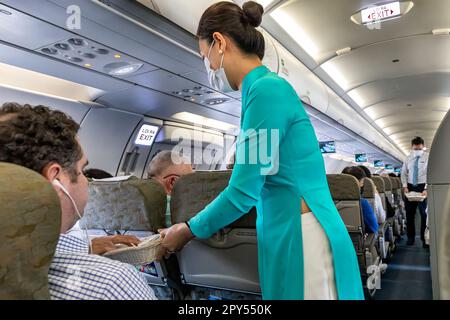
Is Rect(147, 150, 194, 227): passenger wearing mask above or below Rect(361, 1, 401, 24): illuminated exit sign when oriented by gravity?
below

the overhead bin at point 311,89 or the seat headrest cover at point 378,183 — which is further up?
the overhead bin at point 311,89

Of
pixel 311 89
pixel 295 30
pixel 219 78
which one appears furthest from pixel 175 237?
pixel 311 89

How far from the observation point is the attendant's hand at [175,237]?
4.98ft

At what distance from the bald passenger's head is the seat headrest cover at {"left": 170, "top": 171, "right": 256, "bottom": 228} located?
3.79ft

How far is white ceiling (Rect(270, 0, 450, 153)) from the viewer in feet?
15.3

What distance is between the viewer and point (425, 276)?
5.21 m

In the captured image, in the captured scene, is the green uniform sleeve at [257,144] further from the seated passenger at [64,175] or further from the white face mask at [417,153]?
the white face mask at [417,153]

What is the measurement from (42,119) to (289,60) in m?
4.22

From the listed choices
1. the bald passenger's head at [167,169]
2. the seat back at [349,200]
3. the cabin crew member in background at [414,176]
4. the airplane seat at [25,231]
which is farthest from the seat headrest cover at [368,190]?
the airplane seat at [25,231]

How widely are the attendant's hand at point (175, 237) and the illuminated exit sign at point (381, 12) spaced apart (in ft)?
14.0

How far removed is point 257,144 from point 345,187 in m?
1.66

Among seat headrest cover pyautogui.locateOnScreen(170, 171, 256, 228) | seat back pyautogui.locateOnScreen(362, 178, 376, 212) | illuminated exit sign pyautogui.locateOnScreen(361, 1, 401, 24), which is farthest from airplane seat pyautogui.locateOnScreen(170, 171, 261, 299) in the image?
illuminated exit sign pyautogui.locateOnScreen(361, 1, 401, 24)

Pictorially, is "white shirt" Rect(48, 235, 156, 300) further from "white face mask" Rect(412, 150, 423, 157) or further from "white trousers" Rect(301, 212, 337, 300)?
"white face mask" Rect(412, 150, 423, 157)
